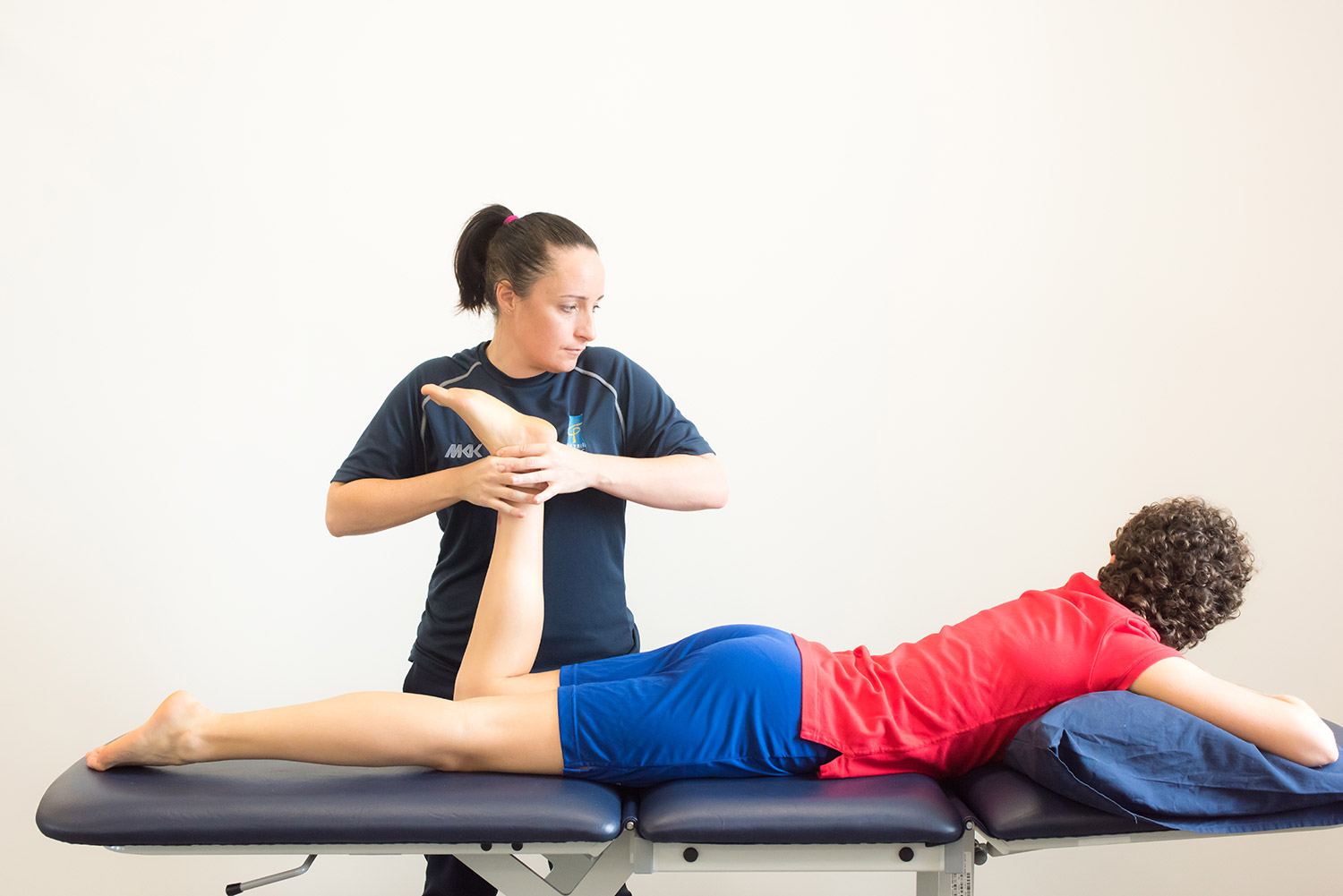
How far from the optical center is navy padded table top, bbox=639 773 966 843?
1.31 m

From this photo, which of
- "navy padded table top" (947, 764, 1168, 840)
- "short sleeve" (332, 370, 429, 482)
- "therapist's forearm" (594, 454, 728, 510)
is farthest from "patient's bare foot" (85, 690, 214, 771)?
"navy padded table top" (947, 764, 1168, 840)

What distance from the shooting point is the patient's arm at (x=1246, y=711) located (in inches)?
53.0

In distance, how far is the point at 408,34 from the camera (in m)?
2.62

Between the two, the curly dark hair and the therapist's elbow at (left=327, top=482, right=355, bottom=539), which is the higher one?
the therapist's elbow at (left=327, top=482, right=355, bottom=539)

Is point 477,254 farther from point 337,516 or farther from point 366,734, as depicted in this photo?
point 366,734

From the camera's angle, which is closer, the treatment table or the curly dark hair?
the treatment table

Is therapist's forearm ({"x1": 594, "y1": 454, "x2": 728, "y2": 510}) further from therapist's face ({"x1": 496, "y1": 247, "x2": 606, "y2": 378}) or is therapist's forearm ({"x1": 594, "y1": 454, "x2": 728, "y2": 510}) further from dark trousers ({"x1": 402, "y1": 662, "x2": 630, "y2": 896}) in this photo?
dark trousers ({"x1": 402, "y1": 662, "x2": 630, "y2": 896})

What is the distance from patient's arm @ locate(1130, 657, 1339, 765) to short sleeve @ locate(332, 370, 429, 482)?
125 centimetres

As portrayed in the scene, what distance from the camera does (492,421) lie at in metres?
1.64

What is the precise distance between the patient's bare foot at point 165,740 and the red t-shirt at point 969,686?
2.89 feet

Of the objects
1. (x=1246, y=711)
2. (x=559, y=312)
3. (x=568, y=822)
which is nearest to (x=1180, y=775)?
(x=1246, y=711)

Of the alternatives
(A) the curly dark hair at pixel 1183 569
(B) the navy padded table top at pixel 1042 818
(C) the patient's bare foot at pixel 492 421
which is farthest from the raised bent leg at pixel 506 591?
(A) the curly dark hair at pixel 1183 569

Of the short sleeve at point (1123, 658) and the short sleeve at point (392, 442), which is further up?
the short sleeve at point (392, 442)

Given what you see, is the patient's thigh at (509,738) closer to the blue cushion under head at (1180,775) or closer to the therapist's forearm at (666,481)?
the therapist's forearm at (666,481)
